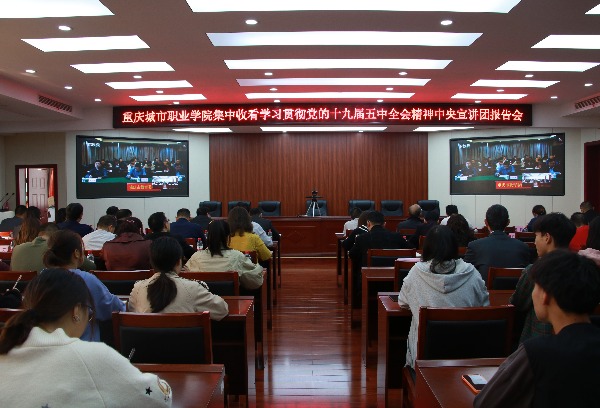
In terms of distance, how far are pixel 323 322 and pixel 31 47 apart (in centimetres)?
429

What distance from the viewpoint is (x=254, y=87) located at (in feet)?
26.7

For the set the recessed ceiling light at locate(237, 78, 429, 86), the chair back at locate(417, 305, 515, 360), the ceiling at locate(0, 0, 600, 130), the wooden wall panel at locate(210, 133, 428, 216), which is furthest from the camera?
the wooden wall panel at locate(210, 133, 428, 216)

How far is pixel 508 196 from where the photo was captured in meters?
11.3

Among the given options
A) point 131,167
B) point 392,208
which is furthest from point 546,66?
point 131,167

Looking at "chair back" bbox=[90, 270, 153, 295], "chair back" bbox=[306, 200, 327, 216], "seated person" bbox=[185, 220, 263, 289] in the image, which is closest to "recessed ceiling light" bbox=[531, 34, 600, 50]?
"seated person" bbox=[185, 220, 263, 289]

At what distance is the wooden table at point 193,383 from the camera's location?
→ 174 centimetres

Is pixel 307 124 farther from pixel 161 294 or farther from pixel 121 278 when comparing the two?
pixel 161 294

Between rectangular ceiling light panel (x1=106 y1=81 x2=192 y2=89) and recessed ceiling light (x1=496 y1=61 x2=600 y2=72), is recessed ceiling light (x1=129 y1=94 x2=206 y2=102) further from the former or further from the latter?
recessed ceiling light (x1=496 y1=61 x2=600 y2=72)

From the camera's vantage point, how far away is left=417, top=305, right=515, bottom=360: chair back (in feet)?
7.91

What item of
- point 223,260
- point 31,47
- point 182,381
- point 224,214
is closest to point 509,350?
point 182,381

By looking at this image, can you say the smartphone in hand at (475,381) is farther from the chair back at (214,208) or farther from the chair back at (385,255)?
the chair back at (214,208)

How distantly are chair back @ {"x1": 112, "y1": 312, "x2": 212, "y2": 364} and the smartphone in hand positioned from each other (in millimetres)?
1058

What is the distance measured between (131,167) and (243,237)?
23.0 feet

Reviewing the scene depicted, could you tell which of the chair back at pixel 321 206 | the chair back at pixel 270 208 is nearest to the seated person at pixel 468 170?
the chair back at pixel 321 206
